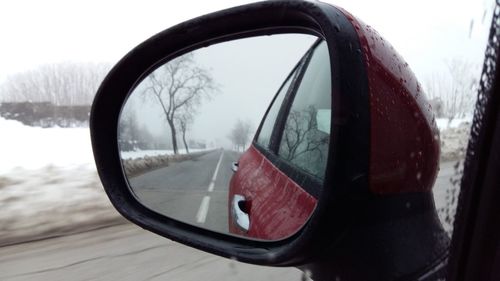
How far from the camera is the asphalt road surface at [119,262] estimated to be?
4.21m

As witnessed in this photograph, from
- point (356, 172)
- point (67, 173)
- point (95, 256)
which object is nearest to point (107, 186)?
point (356, 172)

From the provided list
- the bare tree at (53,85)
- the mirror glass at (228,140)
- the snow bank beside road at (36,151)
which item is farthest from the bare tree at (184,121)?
the bare tree at (53,85)

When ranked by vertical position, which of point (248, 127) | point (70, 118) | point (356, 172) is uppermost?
point (356, 172)

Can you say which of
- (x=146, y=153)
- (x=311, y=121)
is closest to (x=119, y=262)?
(x=146, y=153)

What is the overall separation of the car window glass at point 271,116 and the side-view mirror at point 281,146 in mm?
12

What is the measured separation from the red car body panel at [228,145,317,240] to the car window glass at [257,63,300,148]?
7 centimetres

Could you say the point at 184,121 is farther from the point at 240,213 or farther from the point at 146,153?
the point at 240,213

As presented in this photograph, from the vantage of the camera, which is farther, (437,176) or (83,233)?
(83,233)

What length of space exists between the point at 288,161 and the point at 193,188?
0.45 metres

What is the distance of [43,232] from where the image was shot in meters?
6.12

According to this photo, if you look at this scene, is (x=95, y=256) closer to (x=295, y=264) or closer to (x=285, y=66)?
(x=285, y=66)

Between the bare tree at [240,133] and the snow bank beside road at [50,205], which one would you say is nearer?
the bare tree at [240,133]

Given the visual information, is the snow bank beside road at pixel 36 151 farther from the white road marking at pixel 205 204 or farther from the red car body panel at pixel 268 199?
the white road marking at pixel 205 204

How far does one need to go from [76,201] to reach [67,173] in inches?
110
